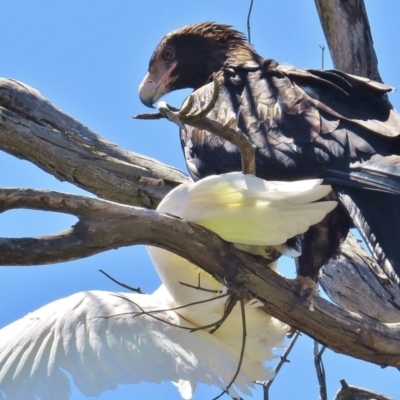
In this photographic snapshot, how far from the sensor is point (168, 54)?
222 inches

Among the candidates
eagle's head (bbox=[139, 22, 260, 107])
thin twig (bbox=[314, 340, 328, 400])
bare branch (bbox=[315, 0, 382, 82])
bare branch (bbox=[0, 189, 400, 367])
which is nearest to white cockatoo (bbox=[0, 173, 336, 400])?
bare branch (bbox=[0, 189, 400, 367])

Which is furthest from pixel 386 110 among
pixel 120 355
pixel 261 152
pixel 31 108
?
pixel 31 108

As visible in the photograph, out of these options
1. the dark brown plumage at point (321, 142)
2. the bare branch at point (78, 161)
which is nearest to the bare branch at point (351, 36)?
the dark brown plumage at point (321, 142)

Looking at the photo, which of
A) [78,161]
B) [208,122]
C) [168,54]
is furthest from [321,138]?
[168,54]

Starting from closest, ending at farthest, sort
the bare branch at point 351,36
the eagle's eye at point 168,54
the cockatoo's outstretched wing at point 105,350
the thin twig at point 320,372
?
the cockatoo's outstretched wing at point 105,350 → the thin twig at point 320,372 → the eagle's eye at point 168,54 → the bare branch at point 351,36

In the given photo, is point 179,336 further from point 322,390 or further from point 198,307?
point 322,390

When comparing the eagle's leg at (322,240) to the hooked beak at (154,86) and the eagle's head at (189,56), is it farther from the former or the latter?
the hooked beak at (154,86)

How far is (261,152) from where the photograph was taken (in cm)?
433

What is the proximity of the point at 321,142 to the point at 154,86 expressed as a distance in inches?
64.2

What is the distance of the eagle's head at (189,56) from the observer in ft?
18.1

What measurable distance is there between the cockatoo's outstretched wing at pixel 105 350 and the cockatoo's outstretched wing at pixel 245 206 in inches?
15.5

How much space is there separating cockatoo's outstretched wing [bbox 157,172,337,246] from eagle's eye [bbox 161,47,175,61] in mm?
1966

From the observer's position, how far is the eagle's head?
5512mm

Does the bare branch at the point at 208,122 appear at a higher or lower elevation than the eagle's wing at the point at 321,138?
lower
